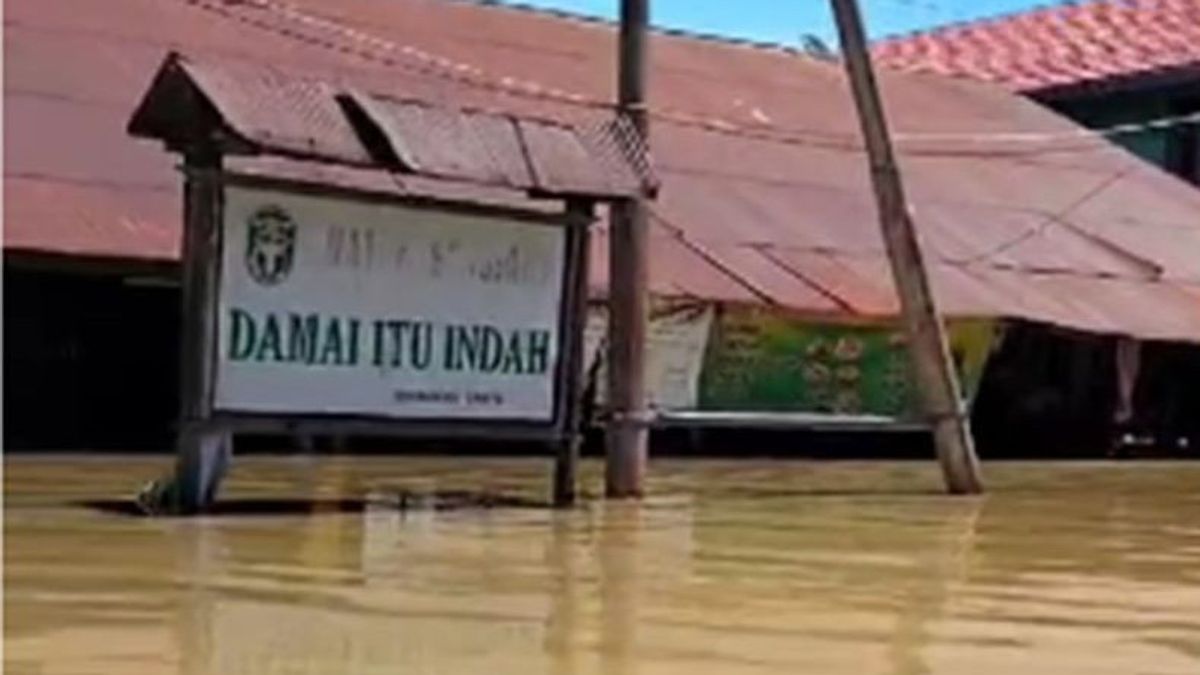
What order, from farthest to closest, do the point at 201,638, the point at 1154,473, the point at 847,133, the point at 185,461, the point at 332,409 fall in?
the point at 847,133 → the point at 1154,473 → the point at 332,409 → the point at 185,461 → the point at 201,638

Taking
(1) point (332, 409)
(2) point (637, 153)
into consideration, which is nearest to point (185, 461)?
(1) point (332, 409)

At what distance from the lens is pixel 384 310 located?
11977mm

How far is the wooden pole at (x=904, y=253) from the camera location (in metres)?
15.3

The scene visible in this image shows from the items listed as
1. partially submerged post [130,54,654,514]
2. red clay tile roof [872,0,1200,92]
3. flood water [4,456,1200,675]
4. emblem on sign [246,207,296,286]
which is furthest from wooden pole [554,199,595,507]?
red clay tile roof [872,0,1200,92]

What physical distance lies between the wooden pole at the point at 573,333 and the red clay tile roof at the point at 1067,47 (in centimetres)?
1938

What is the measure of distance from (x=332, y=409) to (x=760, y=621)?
4917mm

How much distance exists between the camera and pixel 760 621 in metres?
7.16

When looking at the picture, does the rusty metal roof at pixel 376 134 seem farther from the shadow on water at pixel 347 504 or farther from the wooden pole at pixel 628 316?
the shadow on water at pixel 347 504

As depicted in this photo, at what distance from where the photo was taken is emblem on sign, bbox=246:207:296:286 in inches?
442

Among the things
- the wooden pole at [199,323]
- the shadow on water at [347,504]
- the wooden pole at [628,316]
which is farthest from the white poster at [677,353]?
the wooden pole at [199,323]

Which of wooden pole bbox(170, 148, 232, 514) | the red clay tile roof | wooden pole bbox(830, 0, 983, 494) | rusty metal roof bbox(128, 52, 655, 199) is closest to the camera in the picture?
rusty metal roof bbox(128, 52, 655, 199)

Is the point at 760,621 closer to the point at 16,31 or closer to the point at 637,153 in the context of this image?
the point at 637,153

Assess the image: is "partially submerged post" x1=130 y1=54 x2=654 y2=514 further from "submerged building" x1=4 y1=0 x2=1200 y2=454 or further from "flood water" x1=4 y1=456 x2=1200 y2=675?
"submerged building" x1=4 y1=0 x2=1200 y2=454

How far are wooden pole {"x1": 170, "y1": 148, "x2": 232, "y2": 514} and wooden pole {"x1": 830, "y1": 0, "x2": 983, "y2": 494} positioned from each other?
5615 millimetres
